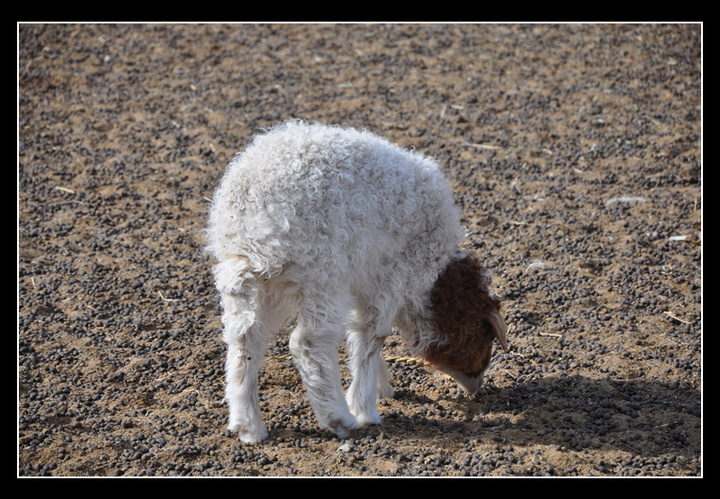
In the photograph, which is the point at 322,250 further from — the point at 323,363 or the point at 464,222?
the point at 464,222

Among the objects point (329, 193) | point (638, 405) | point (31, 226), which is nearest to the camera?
point (329, 193)

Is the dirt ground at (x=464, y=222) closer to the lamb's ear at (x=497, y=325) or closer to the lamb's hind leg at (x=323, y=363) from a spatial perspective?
the lamb's hind leg at (x=323, y=363)

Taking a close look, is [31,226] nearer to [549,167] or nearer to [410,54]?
[549,167]

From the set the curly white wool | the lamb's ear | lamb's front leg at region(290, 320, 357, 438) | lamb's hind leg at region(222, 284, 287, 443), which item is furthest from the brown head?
lamb's hind leg at region(222, 284, 287, 443)

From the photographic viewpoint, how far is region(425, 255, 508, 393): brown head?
4949 mm

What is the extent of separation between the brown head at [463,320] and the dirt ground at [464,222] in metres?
0.38

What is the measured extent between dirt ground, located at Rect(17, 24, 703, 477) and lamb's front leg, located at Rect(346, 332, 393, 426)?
0.42ft

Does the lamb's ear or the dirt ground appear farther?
the lamb's ear

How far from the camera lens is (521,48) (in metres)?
11.9

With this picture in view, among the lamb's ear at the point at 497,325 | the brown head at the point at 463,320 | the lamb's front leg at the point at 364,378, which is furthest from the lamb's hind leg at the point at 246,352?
the lamb's ear at the point at 497,325

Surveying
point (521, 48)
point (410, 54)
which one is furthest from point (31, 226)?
point (521, 48)

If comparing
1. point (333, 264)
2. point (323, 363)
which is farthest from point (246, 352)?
point (333, 264)

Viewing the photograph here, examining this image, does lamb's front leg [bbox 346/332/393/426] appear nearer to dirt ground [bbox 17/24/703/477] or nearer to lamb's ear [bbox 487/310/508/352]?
dirt ground [bbox 17/24/703/477]

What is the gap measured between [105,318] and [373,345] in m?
2.61
